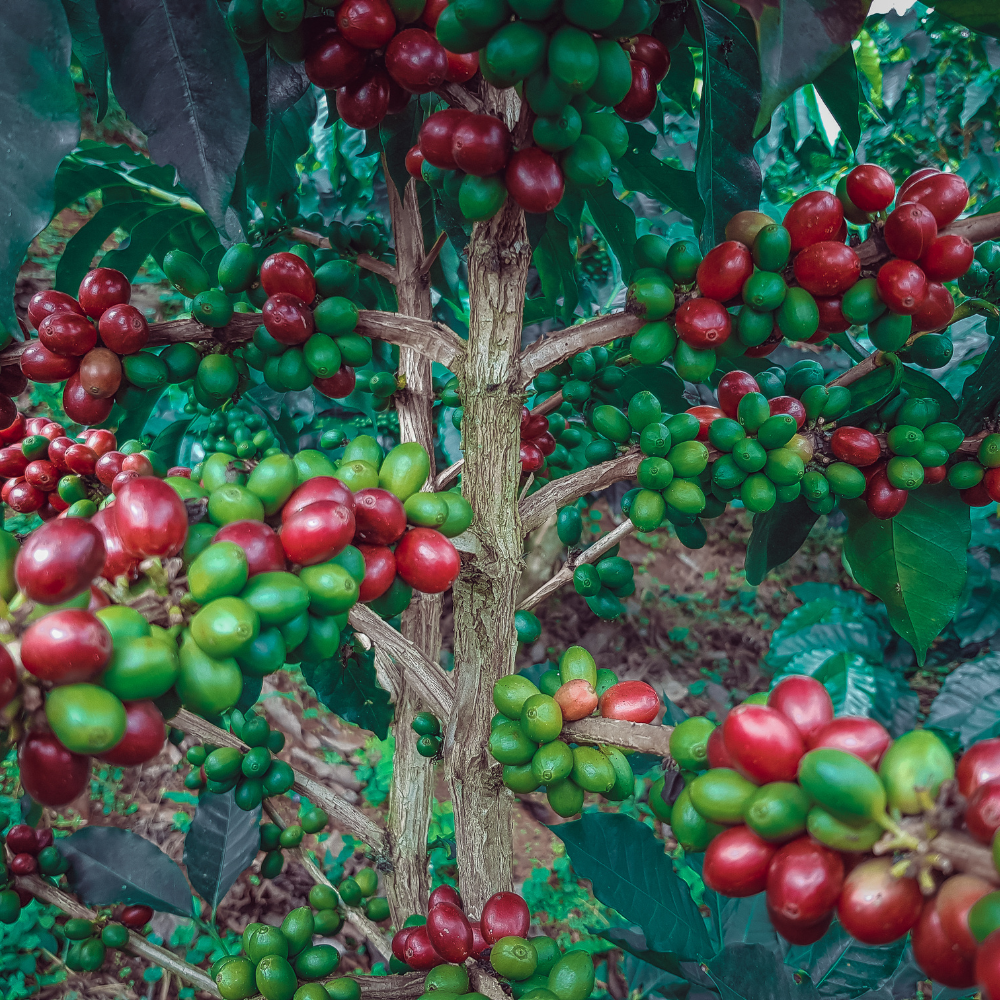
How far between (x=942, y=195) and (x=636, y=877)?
87 centimetres

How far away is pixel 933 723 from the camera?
199cm

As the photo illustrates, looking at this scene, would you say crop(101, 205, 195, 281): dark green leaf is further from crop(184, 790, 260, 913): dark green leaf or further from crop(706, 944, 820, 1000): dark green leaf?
crop(706, 944, 820, 1000): dark green leaf

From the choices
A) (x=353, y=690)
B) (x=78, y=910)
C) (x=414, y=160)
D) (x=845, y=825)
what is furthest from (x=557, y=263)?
(x=78, y=910)

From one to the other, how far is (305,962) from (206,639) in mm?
626

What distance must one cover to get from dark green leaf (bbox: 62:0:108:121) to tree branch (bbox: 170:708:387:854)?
84cm

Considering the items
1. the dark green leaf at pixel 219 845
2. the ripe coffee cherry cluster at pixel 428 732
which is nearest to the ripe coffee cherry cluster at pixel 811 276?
the ripe coffee cherry cluster at pixel 428 732

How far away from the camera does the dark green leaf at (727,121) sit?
760 millimetres

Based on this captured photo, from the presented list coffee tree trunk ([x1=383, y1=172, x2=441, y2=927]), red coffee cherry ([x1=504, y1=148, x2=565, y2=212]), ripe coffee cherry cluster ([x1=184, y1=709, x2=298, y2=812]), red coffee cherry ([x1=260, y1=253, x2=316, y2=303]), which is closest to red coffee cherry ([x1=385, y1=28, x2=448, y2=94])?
red coffee cherry ([x1=504, y1=148, x2=565, y2=212])

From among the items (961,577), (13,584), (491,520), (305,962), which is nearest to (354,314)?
(491,520)

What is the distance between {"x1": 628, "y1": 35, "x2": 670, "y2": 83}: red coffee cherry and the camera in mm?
725

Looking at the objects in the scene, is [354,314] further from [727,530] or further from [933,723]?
[727,530]

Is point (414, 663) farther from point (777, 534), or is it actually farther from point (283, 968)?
point (777, 534)

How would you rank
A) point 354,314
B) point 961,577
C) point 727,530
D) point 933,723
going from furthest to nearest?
point 727,530
point 933,723
point 961,577
point 354,314

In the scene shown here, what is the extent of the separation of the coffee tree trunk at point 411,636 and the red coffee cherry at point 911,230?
762mm
